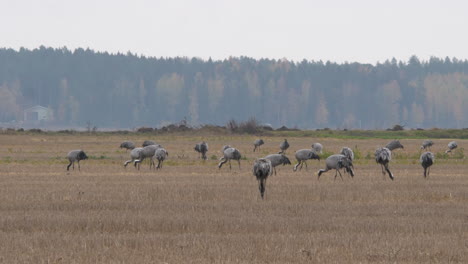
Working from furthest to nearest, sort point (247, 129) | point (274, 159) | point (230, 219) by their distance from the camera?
point (247, 129), point (274, 159), point (230, 219)

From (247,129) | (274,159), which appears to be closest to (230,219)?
(274,159)

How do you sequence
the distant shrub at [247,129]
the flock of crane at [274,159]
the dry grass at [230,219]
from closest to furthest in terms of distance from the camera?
the dry grass at [230,219]
the flock of crane at [274,159]
the distant shrub at [247,129]

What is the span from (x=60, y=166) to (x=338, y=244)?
82.0 ft

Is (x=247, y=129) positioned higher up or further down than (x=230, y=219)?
higher up

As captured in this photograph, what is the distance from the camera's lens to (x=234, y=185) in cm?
2647

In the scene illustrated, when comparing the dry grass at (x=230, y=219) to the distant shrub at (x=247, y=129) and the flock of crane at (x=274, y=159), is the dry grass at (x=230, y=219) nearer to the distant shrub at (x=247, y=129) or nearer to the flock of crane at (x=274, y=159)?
the flock of crane at (x=274, y=159)

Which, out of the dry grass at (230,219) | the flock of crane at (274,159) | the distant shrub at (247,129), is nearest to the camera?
the dry grass at (230,219)

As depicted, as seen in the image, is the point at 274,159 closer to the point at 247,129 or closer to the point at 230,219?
the point at 230,219

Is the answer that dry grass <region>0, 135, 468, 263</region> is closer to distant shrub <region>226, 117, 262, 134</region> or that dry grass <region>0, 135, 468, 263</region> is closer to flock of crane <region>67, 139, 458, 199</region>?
flock of crane <region>67, 139, 458, 199</region>

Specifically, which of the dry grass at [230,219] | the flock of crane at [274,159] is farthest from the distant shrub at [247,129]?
the dry grass at [230,219]

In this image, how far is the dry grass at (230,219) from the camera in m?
13.7

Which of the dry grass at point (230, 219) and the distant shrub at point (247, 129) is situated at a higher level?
the distant shrub at point (247, 129)

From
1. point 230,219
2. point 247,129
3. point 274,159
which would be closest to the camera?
point 230,219

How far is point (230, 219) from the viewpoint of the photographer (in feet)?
58.0
